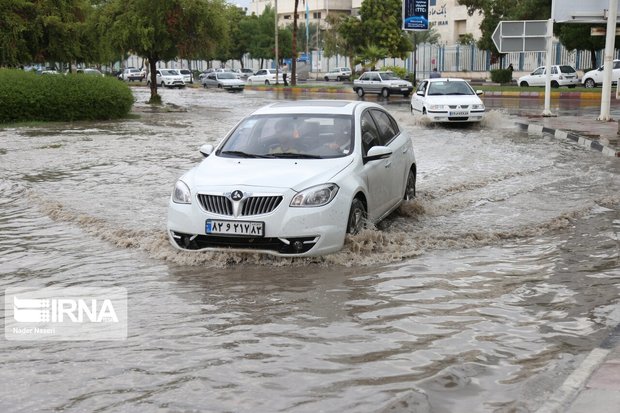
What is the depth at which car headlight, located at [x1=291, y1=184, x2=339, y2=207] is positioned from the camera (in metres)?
6.80

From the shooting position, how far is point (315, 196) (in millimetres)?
6867

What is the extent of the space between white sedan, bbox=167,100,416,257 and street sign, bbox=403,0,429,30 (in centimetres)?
3811

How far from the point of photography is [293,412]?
13.3 feet

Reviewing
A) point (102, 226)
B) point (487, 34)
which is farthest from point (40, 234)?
point (487, 34)

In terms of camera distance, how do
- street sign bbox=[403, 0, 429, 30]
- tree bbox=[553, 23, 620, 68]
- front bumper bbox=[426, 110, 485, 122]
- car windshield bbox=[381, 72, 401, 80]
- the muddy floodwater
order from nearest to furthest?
the muddy floodwater < front bumper bbox=[426, 110, 485, 122] < car windshield bbox=[381, 72, 401, 80] < tree bbox=[553, 23, 620, 68] < street sign bbox=[403, 0, 429, 30]

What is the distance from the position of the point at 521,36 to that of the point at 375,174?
737 inches

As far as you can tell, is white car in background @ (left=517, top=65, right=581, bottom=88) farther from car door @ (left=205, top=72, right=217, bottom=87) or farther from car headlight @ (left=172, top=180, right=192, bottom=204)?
car headlight @ (left=172, top=180, right=192, bottom=204)

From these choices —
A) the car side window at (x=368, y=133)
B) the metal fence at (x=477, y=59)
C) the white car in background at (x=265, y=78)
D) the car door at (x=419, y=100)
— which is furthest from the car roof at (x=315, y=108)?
the white car in background at (x=265, y=78)

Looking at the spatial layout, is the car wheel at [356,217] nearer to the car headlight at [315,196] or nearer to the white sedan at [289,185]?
the white sedan at [289,185]

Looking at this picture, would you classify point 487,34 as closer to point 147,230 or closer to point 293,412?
point 147,230

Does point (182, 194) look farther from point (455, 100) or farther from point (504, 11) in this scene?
point (504, 11)

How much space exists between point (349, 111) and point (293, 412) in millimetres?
4898

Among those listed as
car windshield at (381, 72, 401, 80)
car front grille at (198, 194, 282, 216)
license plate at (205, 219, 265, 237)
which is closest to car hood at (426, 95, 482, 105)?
car front grille at (198, 194, 282, 216)

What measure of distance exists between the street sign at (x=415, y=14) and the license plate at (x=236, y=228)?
132ft
